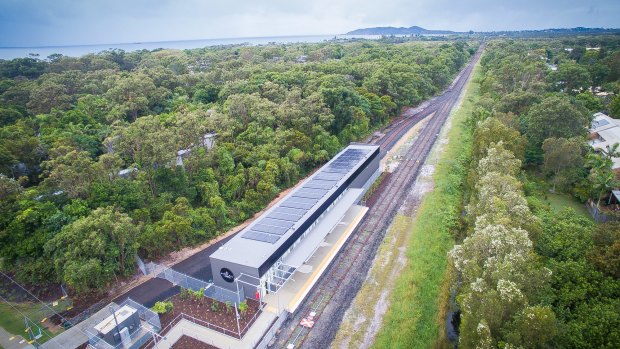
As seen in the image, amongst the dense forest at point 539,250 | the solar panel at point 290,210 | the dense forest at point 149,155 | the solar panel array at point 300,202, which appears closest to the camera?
the dense forest at point 539,250

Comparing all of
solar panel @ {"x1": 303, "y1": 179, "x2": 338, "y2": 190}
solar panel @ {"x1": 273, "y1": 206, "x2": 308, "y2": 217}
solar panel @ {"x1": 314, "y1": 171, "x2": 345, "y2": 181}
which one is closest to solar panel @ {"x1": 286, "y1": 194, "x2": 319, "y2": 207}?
solar panel @ {"x1": 273, "y1": 206, "x2": 308, "y2": 217}

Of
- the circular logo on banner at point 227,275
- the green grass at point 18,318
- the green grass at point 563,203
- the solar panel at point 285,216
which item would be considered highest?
the solar panel at point 285,216

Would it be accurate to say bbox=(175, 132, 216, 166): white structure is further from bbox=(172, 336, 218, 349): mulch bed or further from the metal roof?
bbox=(172, 336, 218, 349): mulch bed

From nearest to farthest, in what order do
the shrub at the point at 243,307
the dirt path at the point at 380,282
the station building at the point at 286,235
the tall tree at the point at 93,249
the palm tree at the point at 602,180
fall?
the dirt path at the point at 380,282
the shrub at the point at 243,307
the tall tree at the point at 93,249
the station building at the point at 286,235
the palm tree at the point at 602,180

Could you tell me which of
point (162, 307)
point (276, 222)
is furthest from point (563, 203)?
point (162, 307)

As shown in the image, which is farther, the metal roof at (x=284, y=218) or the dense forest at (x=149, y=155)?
the dense forest at (x=149, y=155)

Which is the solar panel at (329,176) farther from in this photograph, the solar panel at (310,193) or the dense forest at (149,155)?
the dense forest at (149,155)

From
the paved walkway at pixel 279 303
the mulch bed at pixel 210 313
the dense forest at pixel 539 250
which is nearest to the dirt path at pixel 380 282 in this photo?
the paved walkway at pixel 279 303
